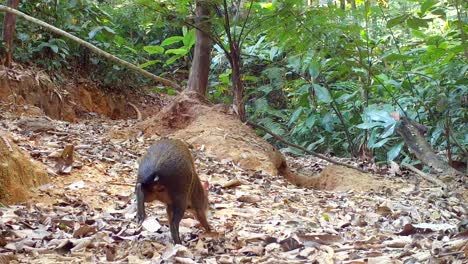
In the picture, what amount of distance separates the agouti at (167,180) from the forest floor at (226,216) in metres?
0.16

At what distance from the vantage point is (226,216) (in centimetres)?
375

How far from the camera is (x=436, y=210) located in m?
4.20

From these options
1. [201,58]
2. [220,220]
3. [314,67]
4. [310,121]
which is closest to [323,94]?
[314,67]

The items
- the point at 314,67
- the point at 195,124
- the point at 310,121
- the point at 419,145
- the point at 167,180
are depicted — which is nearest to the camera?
the point at 167,180

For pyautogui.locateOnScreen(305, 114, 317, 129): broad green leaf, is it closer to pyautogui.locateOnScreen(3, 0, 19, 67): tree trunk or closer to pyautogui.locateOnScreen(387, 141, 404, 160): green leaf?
pyautogui.locateOnScreen(387, 141, 404, 160): green leaf

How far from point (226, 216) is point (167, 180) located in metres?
0.92

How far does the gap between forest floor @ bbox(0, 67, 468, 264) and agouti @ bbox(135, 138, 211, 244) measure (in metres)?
0.16

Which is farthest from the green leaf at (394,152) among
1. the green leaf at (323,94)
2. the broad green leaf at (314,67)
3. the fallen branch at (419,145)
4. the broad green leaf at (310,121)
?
the broad green leaf at (310,121)

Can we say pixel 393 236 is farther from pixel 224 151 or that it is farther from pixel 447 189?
pixel 224 151

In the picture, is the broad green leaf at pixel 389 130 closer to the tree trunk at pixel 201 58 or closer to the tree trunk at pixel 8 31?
the tree trunk at pixel 201 58

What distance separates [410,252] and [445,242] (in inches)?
6.8

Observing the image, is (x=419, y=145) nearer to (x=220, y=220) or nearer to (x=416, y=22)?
(x=416, y=22)

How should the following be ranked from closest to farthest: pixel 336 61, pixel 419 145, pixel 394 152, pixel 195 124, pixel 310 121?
pixel 419 145 → pixel 394 152 → pixel 195 124 → pixel 336 61 → pixel 310 121

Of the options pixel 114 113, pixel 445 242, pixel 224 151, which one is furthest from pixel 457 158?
pixel 114 113
